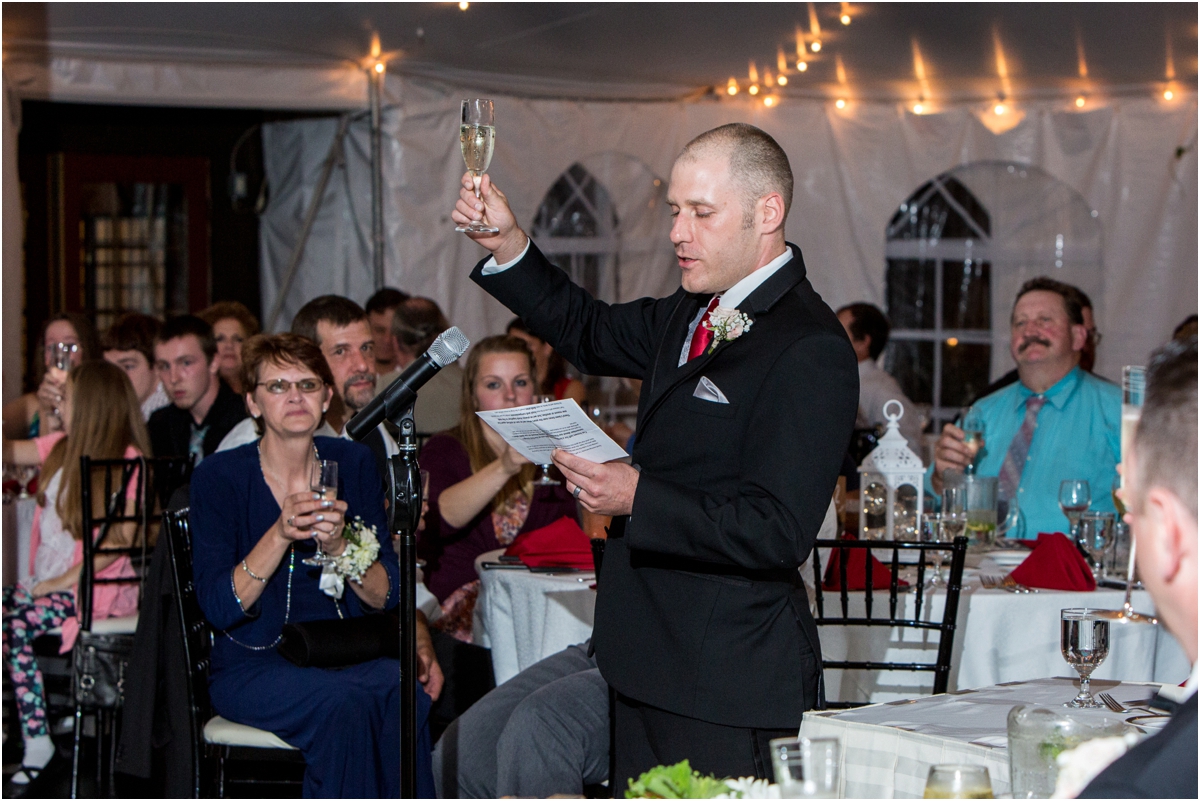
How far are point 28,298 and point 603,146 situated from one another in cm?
382

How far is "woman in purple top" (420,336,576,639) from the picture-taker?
13.5ft

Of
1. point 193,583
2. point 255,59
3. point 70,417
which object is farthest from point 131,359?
point 193,583

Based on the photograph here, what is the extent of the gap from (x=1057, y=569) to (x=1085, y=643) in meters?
1.44

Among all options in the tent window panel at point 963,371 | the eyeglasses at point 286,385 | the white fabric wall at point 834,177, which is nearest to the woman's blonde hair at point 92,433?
the eyeglasses at point 286,385

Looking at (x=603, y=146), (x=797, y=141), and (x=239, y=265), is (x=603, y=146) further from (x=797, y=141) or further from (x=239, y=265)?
(x=239, y=265)

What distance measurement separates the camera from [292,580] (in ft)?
11.0

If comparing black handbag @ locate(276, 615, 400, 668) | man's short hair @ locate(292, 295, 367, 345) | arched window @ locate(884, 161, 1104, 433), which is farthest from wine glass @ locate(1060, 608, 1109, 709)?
arched window @ locate(884, 161, 1104, 433)

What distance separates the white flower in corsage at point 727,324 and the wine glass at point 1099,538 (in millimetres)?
1967

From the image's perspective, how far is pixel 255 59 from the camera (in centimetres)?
693

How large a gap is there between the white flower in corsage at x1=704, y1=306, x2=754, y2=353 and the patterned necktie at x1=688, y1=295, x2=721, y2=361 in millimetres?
30

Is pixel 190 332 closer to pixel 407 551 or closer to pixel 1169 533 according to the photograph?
pixel 407 551

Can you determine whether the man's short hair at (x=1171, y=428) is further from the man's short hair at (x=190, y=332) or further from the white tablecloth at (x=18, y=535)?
Answer: the man's short hair at (x=190, y=332)

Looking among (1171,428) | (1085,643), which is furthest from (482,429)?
(1171,428)

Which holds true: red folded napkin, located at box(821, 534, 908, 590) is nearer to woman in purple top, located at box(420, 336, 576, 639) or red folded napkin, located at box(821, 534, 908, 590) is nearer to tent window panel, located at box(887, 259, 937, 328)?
woman in purple top, located at box(420, 336, 576, 639)
